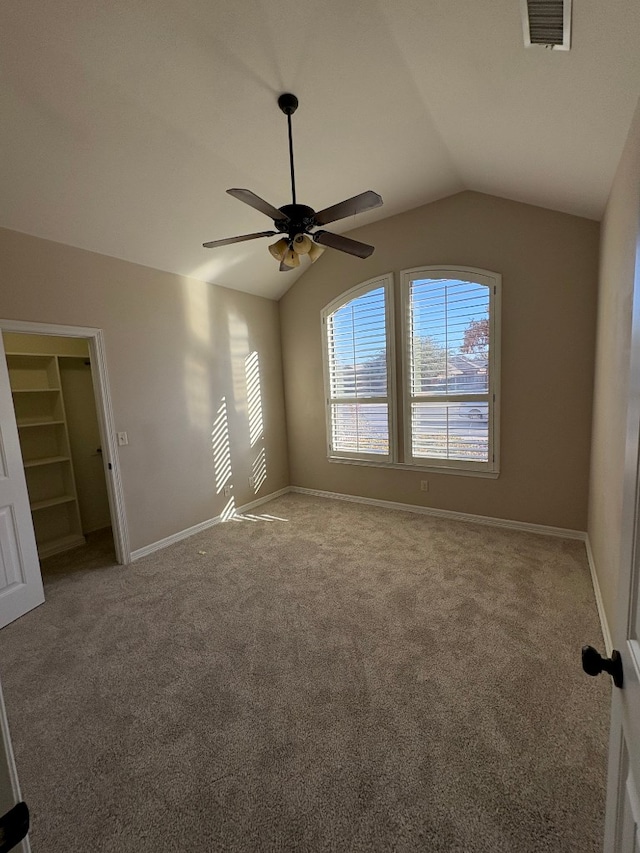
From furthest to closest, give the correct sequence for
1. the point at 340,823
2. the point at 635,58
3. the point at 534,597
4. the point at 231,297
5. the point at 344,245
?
1. the point at 231,297
2. the point at 534,597
3. the point at 344,245
4. the point at 635,58
5. the point at 340,823

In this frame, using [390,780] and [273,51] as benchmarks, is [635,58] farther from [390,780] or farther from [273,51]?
[390,780]

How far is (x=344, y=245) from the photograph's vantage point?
2.23m

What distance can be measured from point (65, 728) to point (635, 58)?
3.66 metres

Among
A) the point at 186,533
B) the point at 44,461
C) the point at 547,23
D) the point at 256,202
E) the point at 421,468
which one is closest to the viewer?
the point at 547,23

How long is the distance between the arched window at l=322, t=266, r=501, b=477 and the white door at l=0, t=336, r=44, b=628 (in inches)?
123

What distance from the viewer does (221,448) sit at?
4.17 meters

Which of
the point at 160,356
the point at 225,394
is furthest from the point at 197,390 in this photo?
the point at 160,356

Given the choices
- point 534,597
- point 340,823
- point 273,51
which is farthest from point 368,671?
point 273,51

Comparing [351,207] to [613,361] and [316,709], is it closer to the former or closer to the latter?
[613,361]

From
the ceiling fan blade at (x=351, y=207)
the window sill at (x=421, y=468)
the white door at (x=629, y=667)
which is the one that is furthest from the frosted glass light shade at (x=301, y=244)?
the window sill at (x=421, y=468)

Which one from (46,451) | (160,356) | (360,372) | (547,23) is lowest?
(46,451)

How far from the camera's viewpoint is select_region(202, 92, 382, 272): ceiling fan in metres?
1.85

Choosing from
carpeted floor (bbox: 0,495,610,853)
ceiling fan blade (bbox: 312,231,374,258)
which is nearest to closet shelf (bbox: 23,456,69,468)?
carpeted floor (bbox: 0,495,610,853)

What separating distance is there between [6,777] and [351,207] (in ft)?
7.55
